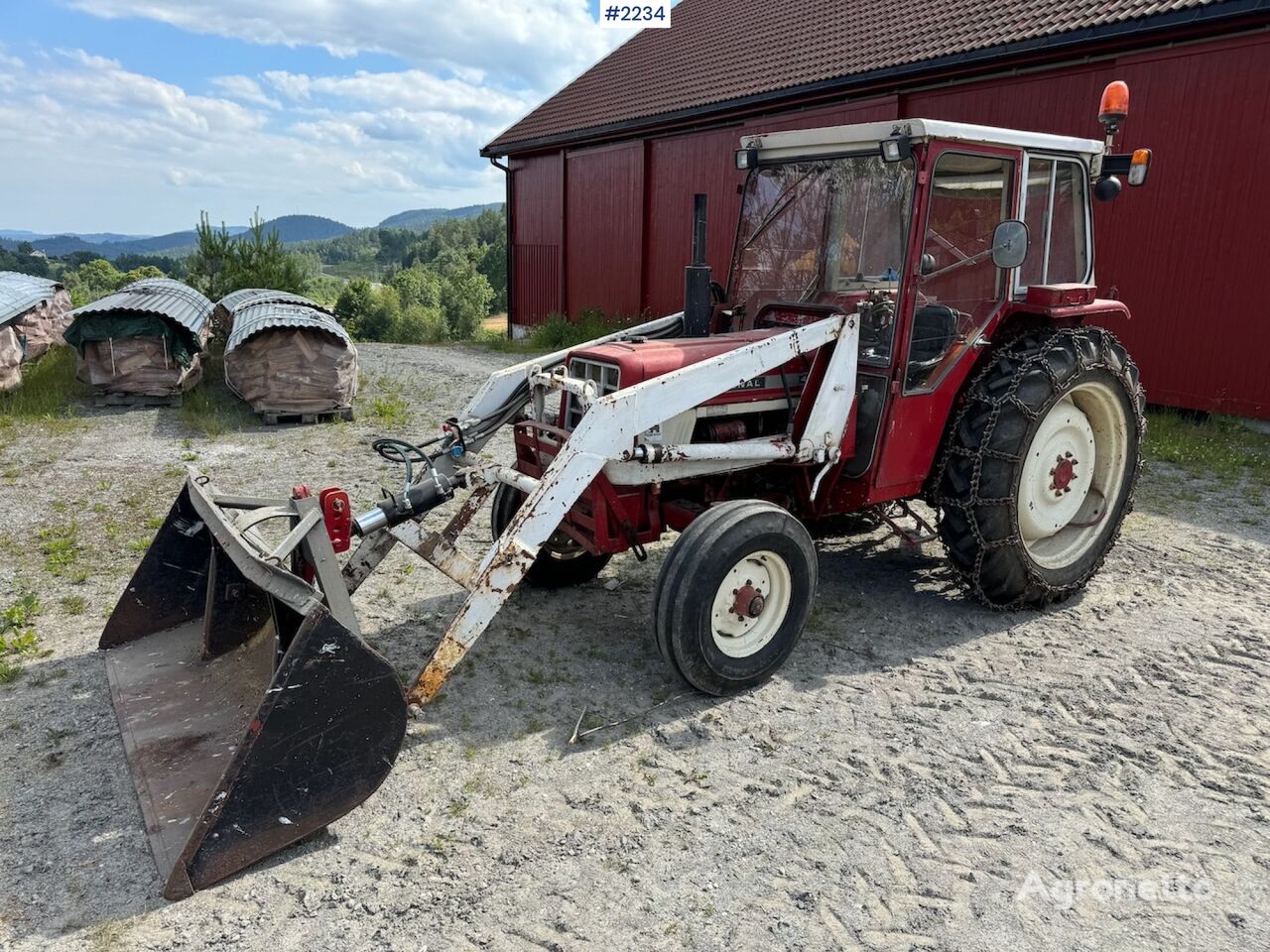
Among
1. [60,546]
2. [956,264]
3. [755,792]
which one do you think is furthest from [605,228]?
[755,792]

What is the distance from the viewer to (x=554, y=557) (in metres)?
5.00

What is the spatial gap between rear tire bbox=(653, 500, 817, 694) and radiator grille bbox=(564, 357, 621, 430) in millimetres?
721

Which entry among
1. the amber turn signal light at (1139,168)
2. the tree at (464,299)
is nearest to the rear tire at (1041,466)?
the amber turn signal light at (1139,168)

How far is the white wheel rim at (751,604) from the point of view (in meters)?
3.83

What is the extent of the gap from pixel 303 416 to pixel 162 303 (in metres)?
2.68

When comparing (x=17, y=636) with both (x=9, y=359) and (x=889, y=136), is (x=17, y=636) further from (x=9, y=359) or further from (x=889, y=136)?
(x=9, y=359)

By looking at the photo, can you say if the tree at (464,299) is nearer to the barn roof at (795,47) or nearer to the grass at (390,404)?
the barn roof at (795,47)

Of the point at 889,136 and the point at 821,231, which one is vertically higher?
the point at 889,136

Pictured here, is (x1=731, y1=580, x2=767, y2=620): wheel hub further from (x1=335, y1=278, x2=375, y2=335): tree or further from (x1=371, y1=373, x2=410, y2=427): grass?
(x1=335, y1=278, x2=375, y2=335): tree

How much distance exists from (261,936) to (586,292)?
15759mm

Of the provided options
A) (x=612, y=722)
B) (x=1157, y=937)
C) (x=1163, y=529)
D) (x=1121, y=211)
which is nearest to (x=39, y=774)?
(x=612, y=722)

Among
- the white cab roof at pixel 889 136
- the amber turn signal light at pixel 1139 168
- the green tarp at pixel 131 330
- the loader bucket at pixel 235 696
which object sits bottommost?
A: the loader bucket at pixel 235 696

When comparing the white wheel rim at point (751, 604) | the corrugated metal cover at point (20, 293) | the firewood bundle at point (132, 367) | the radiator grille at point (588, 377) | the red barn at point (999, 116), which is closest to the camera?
the white wheel rim at point (751, 604)

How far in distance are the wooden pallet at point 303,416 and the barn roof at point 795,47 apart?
721 centimetres
